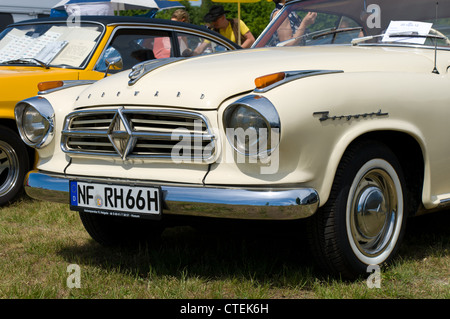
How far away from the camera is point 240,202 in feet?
9.61

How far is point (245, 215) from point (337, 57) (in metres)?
1.15

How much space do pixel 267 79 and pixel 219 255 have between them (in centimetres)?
124

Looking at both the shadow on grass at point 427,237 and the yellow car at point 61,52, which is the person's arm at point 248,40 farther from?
the shadow on grass at point 427,237

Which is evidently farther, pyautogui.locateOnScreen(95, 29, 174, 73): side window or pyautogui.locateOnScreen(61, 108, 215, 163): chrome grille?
pyautogui.locateOnScreen(95, 29, 174, 73): side window

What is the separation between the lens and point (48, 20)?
20.7 ft

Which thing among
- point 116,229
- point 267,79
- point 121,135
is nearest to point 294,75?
point 267,79

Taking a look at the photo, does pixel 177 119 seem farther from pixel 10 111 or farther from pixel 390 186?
pixel 10 111

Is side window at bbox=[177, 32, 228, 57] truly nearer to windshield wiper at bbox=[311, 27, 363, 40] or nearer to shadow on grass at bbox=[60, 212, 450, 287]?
windshield wiper at bbox=[311, 27, 363, 40]

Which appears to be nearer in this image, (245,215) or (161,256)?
(245,215)

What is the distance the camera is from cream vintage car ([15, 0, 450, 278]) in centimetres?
296

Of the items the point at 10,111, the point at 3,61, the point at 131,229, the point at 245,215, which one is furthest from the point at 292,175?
the point at 3,61

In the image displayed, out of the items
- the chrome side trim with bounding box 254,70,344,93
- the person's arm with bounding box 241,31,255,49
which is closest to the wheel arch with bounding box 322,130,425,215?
the chrome side trim with bounding box 254,70,344,93

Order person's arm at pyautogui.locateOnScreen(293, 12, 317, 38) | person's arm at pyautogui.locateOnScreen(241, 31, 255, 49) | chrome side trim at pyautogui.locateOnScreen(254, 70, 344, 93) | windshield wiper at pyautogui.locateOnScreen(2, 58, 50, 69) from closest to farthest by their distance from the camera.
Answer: chrome side trim at pyautogui.locateOnScreen(254, 70, 344, 93) < person's arm at pyautogui.locateOnScreen(293, 12, 317, 38) < windshield wiper at pyautogui.locateOnScreen(2, 58, 50, 69) < person's arm at pyautogui.locateOnScreen(241, 31, 255, 49)

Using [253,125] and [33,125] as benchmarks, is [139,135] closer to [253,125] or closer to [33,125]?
[253,125]
